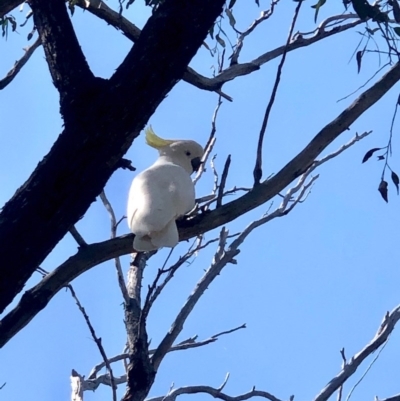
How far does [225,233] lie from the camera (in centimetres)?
257

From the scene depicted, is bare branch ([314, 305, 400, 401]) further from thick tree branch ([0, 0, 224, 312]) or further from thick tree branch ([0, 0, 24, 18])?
thick tree branch ([0, 0, 24, 18])

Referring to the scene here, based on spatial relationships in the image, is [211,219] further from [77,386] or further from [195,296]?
[77,386]

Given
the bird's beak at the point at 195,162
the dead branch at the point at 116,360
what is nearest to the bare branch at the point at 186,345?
the dead branch at the point at 116,360

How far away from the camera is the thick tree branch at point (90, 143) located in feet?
4.44

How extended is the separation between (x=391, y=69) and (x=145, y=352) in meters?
1.01

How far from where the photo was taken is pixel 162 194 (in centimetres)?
212

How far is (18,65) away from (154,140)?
0.63 m

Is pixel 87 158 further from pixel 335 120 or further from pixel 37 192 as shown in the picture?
pixel 335 120

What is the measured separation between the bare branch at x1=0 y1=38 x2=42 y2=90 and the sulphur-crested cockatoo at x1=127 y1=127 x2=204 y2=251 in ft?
1.85

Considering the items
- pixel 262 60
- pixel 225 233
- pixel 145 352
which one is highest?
pixel 262 60

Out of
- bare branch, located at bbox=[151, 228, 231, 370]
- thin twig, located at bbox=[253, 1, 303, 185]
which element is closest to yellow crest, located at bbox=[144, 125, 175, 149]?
bare branch, located at bbox=[151, 228, 231, 370]

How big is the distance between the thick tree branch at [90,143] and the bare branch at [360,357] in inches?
39.9

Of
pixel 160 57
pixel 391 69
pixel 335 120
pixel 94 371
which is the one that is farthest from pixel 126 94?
pixel 94 371

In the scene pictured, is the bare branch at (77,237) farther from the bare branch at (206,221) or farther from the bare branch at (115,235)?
the bare branch at (115,235)
